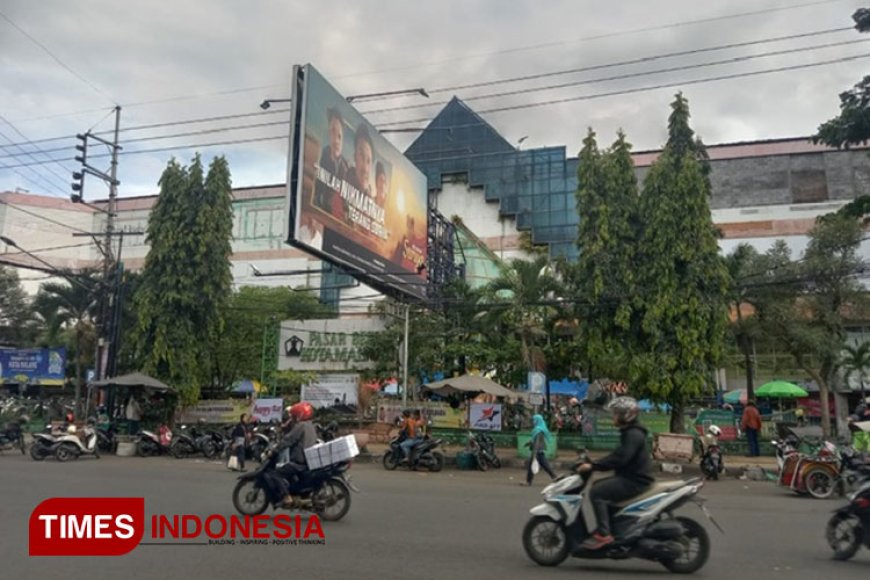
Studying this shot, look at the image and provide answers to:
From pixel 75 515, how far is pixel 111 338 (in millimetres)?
16852

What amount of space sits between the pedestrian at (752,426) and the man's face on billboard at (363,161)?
14.4m

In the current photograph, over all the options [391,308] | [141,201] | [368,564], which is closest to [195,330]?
Answer: [391,308]

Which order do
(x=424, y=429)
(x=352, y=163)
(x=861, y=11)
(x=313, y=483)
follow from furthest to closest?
(x=352, y=163) < (x=424, y=429) < (x=861, y=11) < (x=313, y=483)

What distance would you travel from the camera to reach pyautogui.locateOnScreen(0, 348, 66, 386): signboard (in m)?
33.5

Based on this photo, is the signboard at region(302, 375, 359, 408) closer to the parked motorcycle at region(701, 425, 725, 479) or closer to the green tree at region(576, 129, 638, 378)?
the green tree at region(576, 129, 638, 378)

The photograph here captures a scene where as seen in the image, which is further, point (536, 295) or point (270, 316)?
point (270, 316)

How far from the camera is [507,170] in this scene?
49594 mm

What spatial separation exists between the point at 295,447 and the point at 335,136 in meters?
15.5

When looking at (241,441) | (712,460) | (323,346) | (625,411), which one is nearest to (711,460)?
(712,460)

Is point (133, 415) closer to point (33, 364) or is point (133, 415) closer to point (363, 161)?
point (363, 161)

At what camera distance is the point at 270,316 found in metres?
37.3

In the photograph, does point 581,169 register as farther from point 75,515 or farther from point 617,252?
point 75,515

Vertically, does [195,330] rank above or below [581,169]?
below

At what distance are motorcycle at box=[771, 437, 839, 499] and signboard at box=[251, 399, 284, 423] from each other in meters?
15.2
